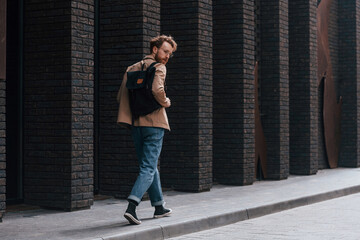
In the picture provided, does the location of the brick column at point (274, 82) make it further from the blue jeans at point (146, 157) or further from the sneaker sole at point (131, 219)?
the sneaker sole at point (131, 219)

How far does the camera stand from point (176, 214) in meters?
8.34

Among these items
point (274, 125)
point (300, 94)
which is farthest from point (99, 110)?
point (300, 94)

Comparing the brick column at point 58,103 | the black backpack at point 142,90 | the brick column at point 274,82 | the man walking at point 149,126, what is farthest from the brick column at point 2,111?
the brick column at point 274,82

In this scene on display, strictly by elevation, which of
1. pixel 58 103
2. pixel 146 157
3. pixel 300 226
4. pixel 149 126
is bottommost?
pixel 300 226

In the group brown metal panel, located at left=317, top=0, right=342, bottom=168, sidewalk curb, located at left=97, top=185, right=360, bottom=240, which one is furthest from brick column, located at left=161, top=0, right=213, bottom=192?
brown metal panel, located at left=317, top=0, right=342, bottom=168

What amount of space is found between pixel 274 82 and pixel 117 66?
4.66 metres

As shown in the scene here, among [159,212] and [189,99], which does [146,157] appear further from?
[189,99]

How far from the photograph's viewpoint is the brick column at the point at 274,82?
13688mm

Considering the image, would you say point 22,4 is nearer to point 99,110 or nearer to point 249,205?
point 99,110

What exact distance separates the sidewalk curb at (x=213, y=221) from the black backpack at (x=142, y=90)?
4.00 ft

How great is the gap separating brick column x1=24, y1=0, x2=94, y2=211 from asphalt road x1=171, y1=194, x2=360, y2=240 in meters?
1.83

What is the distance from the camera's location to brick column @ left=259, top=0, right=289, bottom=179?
13688 millimetres

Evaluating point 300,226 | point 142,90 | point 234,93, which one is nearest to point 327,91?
point 234,93

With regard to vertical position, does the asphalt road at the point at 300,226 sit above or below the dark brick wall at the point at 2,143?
below
